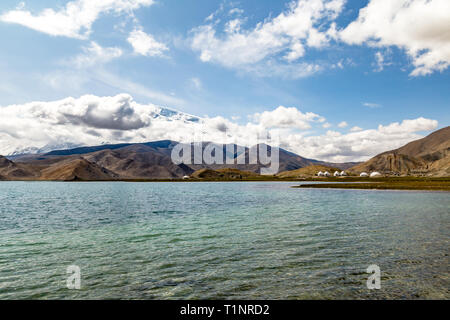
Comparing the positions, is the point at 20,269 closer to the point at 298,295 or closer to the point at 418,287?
the point at 298,295

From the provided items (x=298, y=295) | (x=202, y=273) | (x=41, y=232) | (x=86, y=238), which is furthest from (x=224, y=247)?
(x=41, y=232)

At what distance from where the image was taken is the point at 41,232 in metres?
34.4

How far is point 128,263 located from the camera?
70.2 feet

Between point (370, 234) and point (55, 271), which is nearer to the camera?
point (55, 271)

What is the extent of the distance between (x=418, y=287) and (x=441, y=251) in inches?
411
